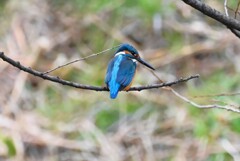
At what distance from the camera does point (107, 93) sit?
165 inches

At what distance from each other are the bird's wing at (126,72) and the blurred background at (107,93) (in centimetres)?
141

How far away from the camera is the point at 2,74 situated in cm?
453

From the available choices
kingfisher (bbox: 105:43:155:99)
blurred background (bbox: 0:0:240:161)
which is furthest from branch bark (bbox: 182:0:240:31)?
blurred background (bbox: 0:0:240:161)

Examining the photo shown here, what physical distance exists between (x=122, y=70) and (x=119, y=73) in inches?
0.5

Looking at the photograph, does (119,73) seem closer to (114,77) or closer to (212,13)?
(114,77)

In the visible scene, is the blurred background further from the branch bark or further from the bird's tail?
the branch bark

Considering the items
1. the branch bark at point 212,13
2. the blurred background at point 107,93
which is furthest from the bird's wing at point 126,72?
the blurred background at point 107,93

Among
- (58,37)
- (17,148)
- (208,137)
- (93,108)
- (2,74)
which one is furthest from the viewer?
(58,37)

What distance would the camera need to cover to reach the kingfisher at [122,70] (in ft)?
5.89

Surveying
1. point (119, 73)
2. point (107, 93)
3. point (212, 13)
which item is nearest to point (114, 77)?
point (119, 73)

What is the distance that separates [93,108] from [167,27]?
35.9 inches

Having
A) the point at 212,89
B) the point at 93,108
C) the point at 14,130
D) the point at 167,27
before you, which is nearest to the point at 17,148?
the point at 14,130

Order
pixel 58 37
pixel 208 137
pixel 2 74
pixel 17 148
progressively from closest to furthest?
pixel 208 137 → pixel 17 148 → pixel 2 74 → pixel 58 37

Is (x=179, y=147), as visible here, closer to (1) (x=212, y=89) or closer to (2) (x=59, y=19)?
(1) (x=212, y=89)
